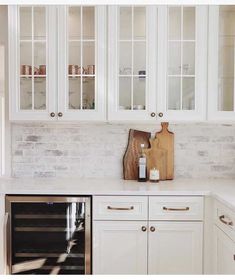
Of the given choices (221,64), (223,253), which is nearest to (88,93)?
(221,64)

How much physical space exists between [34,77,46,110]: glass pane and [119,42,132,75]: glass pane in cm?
60

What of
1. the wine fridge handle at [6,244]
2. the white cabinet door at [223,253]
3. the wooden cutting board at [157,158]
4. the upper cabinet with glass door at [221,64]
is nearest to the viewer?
the white cabinet door at [223,253]

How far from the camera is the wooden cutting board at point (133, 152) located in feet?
10.4

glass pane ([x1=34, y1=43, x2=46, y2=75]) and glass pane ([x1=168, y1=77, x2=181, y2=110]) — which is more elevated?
glass pane ([x1=34, y1=43, x2=46, y2=75])

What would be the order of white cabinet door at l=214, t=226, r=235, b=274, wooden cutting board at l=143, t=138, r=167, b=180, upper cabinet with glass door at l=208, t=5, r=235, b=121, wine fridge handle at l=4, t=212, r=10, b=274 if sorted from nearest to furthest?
white cabinet door at l=214, t=226, r=235, b=274 → wine fridge handle at l=4, t=212, r=10, b=274 → upper cabinet with glass door at l=208, t=5, r=235, b=121 → wooden cutting board at l=143, t=138, r=167, b=180

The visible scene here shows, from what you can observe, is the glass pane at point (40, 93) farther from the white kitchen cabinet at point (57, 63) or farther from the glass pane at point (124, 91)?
the glass pane at point (124, 91)

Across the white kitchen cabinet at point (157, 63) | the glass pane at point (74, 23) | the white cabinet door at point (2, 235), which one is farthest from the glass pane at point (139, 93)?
the white cabinet door at point (2, 235)

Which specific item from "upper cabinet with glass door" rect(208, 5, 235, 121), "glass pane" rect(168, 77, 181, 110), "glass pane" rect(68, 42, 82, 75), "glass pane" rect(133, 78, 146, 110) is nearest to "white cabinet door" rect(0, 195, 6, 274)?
"glass pane" rect(68, 42, 82, 75)

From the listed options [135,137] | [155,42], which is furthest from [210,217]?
[155,42]

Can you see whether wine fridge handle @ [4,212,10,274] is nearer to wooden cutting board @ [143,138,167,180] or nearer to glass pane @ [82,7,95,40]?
wooden cutting board @ [143,138,167,180]

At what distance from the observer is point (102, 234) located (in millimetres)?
2641

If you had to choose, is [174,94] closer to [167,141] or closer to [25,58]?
[167,141]

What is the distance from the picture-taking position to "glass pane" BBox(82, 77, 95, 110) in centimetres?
296

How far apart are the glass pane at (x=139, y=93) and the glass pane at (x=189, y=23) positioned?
0.47m
